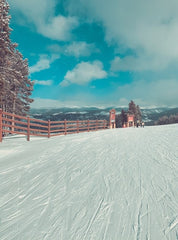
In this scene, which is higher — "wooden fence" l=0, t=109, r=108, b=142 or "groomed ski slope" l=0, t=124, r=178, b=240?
"wooden fence" l=0, t=109, r=108, b=142

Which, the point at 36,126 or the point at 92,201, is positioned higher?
the point at 36,126

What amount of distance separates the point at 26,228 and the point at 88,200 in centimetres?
119

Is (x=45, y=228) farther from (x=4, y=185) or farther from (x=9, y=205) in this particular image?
(x=4, y=185)

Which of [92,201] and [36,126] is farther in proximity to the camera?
[36,126]

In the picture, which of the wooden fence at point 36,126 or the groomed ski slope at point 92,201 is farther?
the wooden fence at point 36,126

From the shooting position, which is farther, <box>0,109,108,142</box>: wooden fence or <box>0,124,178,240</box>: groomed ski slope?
<box>0,109,108,142</box>: wooden fence

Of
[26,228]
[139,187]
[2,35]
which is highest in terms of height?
[2,35]

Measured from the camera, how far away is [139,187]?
3131 millimetres

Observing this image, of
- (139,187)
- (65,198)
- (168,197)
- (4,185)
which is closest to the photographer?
A: (168,197)

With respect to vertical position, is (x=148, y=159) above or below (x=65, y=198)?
above

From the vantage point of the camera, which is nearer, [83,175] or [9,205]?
[9,205]

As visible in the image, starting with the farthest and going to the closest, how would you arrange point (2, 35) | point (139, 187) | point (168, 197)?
point (2, 35) < point (139, 187) < point (168, 197)

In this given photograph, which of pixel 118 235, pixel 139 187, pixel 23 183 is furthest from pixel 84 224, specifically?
pixel 23 183

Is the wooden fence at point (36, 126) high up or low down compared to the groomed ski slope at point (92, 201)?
up
